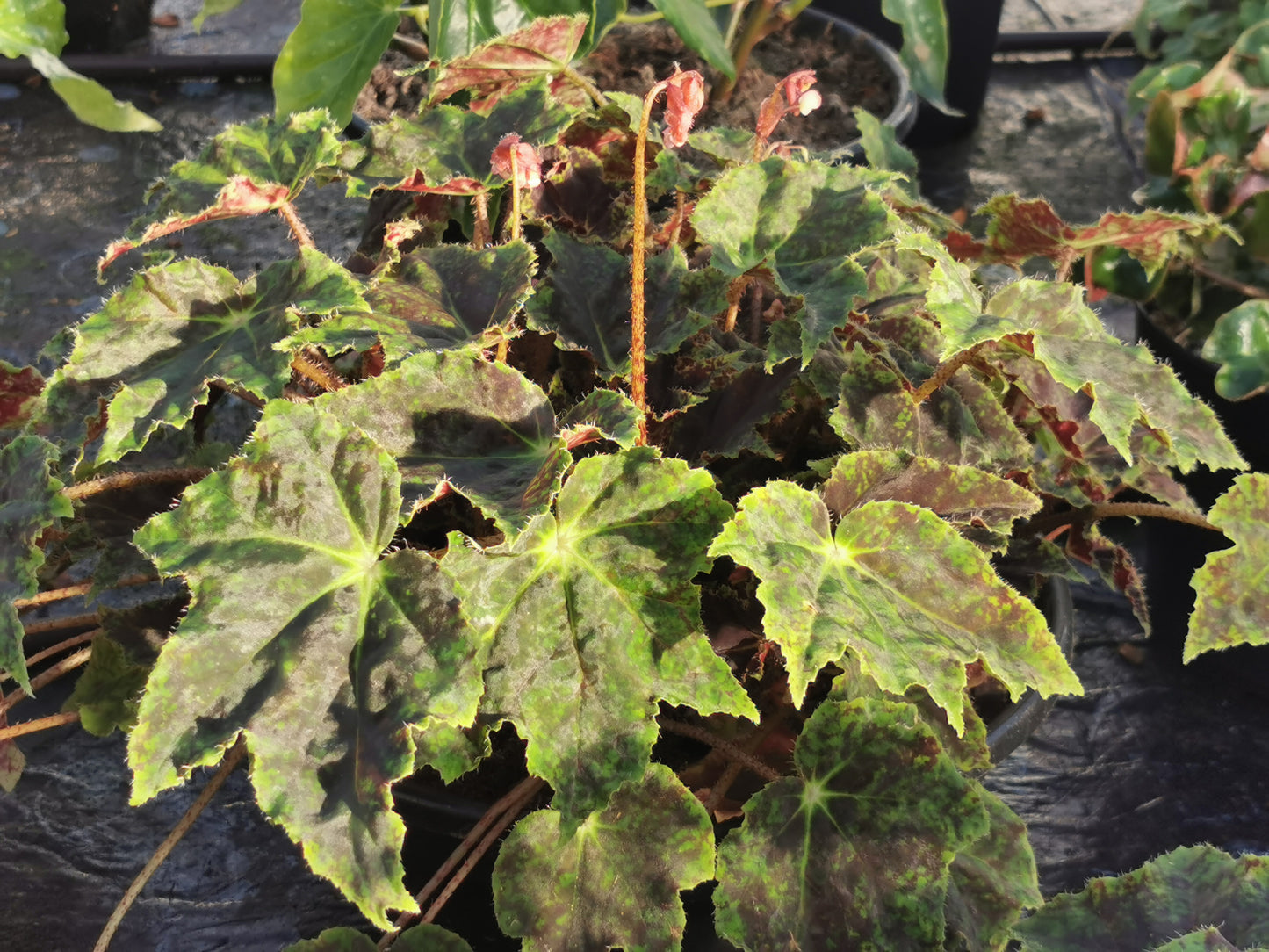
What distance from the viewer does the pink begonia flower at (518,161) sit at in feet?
2.55

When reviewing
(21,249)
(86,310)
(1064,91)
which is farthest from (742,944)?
(1064,91)

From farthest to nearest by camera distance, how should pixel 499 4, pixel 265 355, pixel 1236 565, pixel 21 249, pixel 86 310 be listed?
1. pixel 21 249
2. pixel 86 310
3. pixel 499 4
4. pixel 1236 565
5. pixel 265 355

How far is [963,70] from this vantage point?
7.63 ft

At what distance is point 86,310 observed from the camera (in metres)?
1.82

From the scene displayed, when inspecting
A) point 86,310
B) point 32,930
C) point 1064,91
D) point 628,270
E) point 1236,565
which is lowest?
point 32,930

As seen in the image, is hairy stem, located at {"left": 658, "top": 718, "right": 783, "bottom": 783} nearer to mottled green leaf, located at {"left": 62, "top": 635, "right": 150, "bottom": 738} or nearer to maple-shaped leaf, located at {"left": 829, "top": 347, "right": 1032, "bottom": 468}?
maple-shaped leaf, located at {"left": 829, "top": 347, "right": 1032, "bottom": 468}

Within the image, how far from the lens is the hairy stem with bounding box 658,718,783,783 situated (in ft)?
2.66

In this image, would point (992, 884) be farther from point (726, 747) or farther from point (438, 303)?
point (438, 303)

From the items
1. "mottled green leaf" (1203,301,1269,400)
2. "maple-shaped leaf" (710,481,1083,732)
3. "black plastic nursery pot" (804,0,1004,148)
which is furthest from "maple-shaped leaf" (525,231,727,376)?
"black plastic nursery pot" (804,0,1004,148)

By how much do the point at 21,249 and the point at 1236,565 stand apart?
6.48 feet

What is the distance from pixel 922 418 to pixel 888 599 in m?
0.22

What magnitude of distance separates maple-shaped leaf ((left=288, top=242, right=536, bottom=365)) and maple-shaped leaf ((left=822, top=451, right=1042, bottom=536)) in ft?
0.87

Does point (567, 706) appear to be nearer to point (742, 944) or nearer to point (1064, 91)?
point (742, 944)

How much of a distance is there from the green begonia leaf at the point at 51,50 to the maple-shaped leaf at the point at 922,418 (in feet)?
3.65
